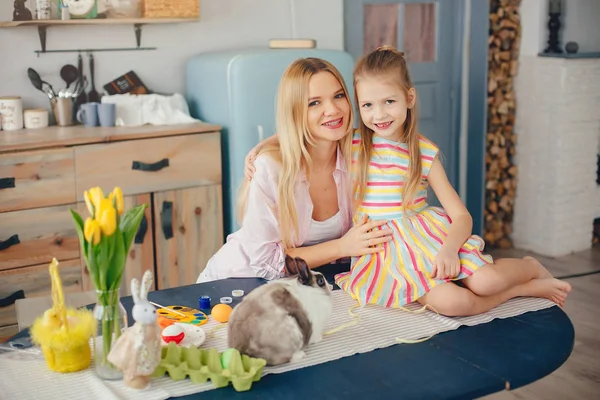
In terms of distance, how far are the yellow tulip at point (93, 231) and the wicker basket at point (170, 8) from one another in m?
2.39

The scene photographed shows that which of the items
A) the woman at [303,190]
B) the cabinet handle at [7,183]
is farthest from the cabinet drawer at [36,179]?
the woman at [303,190]

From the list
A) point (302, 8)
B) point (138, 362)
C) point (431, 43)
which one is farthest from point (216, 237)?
point (138, 362)

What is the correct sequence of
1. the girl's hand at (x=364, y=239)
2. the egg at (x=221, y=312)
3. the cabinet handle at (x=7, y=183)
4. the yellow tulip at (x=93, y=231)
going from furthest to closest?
the cabinet handle at (x=7, y=183) → the girl's hand at (x=364, y=239) → the egg at (x=221, y=312) → the yellow tulip at (x=93, y=231)

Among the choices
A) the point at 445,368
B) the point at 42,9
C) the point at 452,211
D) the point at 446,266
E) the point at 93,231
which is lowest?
the point at 445,368

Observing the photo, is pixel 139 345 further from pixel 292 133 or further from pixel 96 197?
pixel 292 133

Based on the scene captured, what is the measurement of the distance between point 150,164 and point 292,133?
53.2 inches

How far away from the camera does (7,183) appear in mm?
3068

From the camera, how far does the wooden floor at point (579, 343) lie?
292 cm

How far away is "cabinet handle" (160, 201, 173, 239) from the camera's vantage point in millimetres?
3449

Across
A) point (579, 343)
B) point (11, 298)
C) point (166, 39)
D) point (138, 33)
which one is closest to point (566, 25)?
point (579, 343)

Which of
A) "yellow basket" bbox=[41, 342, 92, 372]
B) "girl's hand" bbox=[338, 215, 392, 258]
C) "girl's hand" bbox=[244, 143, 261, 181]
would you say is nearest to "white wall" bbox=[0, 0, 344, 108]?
"girl's hand" bbox=[244, 143, 261, 181]

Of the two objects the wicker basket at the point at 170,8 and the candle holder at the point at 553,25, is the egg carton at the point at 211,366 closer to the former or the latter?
the wicker basket at the point at 170,8

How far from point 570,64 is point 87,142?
269 centimetres

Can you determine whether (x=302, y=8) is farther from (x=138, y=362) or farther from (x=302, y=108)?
(x=138, y=362)
